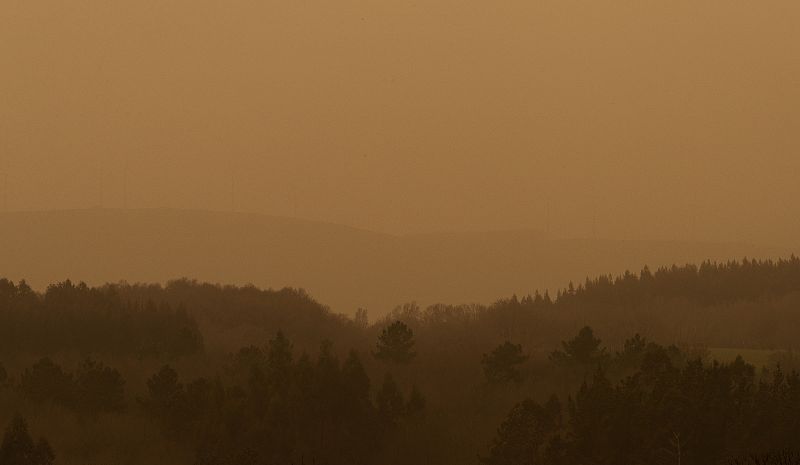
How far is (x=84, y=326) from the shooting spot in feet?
466

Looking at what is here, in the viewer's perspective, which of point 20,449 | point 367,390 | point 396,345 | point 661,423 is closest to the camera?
point 20,449

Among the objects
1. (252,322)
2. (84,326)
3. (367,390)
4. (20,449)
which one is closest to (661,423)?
(367,390)

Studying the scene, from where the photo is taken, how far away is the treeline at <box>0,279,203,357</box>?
136 m

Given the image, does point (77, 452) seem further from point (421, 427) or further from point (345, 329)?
A: point (345, 329)

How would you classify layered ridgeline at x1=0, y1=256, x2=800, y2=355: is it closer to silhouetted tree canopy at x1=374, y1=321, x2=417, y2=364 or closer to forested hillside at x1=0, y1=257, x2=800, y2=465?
forested hillside at x1=0, y1=257, x2=800, y2=465

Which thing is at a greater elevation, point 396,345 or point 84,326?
point 84,326

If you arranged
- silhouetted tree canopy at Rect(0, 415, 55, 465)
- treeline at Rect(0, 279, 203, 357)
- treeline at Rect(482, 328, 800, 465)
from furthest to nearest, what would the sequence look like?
treeline at Rect(0, 279, 203, 357) → treeline at Rect(482, 328, 800, 465) → silhouetted tree canopy at Rect(0, 415, 55, 465)

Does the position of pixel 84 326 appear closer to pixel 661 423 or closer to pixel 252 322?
pixel 252 322

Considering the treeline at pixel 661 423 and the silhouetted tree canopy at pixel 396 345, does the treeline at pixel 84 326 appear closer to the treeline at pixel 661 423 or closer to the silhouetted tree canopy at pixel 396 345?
the silhouetted tree canopy at pixel 396 345

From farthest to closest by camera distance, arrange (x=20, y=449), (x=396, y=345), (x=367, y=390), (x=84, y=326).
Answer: (x=84, y=326) < (x=396, y=345) < (x=367, y=390) < (x=20, y=449)

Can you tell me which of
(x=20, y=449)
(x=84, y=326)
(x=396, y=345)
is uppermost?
(x=84, y=326)

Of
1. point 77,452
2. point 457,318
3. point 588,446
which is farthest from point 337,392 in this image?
point 457,318

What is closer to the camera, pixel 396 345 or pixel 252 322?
pixel 396 345

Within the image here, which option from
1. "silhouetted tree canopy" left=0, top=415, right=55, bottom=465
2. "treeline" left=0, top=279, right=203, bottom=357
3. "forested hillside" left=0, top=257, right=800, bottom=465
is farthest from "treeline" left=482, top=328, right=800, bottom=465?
"treeline" left=0, top=279, right=203, bottom=357
